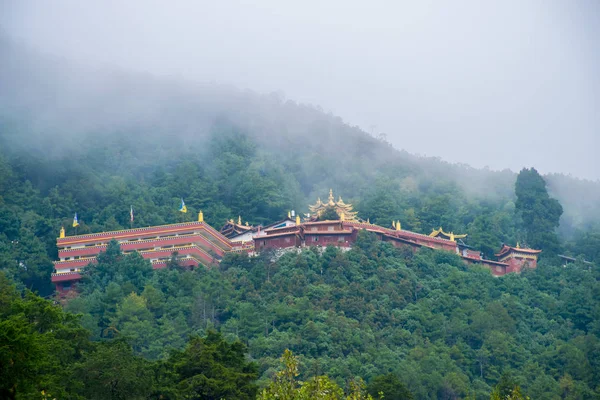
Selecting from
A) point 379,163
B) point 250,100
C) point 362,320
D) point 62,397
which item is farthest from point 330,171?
point 62,397

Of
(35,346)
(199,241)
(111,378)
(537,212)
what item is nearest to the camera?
(35,346)

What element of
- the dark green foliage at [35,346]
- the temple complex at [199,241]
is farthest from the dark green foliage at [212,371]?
the temple complex at [199,241]

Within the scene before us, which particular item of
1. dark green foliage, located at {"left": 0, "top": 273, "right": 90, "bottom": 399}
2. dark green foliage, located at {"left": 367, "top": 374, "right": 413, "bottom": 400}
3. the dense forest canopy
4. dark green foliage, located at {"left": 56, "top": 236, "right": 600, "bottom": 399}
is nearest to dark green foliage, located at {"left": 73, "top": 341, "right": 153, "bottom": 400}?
the dense forest canopy

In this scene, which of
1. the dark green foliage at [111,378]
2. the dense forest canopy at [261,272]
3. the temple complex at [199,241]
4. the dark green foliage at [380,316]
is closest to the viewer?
the dark green foliage at [111,378]

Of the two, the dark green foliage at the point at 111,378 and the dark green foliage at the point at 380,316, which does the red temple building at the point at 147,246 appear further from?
the dark green foliage at the point at 111,378

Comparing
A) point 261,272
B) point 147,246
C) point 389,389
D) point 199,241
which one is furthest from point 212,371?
point 147,246

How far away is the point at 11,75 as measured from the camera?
91.5 m

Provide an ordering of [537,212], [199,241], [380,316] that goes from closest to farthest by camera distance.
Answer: [380,316]
[199,241]
[537,212]

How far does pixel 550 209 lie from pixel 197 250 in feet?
76.9

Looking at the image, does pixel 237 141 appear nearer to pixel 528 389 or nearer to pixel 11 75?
pixel 11 75

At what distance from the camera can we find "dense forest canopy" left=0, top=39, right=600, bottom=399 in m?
36.5

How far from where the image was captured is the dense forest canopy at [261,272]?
36.5 m

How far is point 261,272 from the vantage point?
2280 inches

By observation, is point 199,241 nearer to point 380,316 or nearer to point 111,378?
point 380,316
